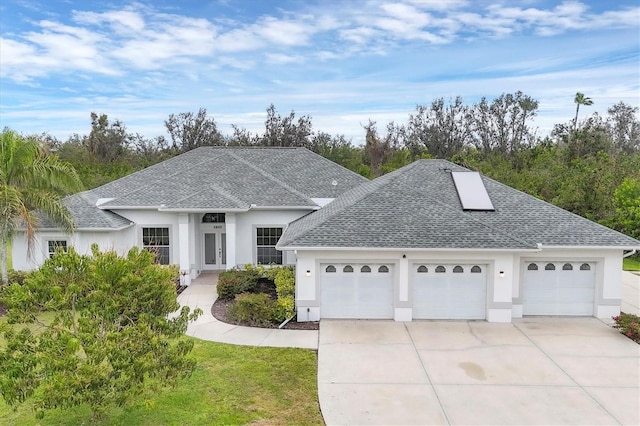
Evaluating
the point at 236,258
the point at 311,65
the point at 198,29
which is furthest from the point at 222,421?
the point at 311,65

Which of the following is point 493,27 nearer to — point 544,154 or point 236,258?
point 236,258

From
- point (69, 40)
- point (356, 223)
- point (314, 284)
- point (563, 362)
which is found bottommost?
point (563, 362)

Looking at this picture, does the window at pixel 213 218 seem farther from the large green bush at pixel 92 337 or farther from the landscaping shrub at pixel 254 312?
the large green bush at pixel 92 337

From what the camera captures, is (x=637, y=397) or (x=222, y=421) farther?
(x=637, y=397)

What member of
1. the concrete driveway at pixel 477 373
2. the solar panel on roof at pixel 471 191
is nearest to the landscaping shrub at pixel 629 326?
the concrete driveway at pixel 477 373

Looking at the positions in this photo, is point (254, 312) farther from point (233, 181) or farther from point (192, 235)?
point (233, 181)

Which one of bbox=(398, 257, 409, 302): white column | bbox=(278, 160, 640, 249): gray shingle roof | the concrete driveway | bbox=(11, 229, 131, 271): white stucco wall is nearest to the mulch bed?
the concrete driveway

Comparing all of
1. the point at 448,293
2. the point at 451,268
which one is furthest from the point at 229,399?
the point at 451,268

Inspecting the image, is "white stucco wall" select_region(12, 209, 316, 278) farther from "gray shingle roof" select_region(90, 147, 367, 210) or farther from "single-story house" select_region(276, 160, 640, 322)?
"single-story house" select_region(276, 160, 640, 322)
